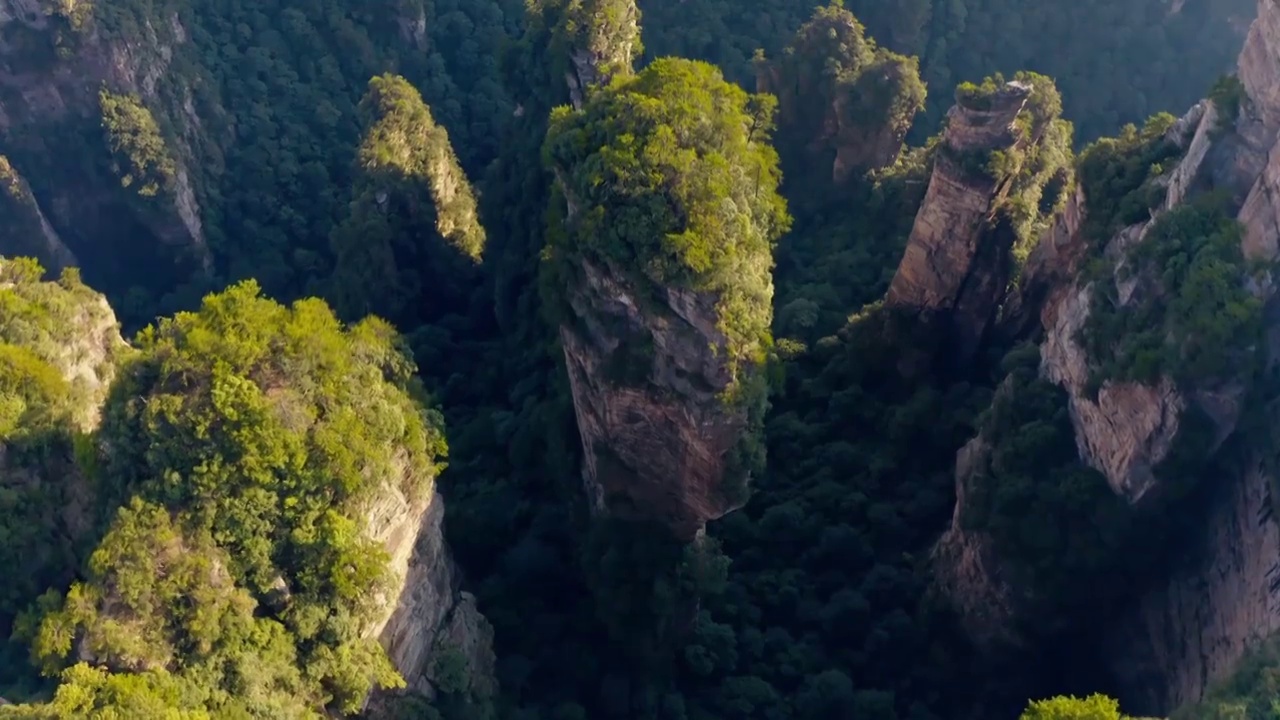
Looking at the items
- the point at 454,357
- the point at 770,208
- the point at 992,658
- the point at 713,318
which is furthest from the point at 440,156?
the point at 992,658

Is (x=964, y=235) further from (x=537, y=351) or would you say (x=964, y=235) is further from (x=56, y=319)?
(x=56, y=319)

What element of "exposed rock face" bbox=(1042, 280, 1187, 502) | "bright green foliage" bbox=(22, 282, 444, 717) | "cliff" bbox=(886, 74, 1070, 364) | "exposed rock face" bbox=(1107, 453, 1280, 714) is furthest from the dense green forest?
"exposed rock face" bbox=(1107, 453, 1280, 714)

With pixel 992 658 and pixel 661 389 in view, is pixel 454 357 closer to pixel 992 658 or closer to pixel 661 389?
pixel 661 389

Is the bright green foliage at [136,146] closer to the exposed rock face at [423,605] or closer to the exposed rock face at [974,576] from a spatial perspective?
the exposed rock face at [423,605]

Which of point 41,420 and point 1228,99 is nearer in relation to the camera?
point 41,420

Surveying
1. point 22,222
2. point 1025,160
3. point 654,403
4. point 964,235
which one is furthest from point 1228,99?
point 22,222
